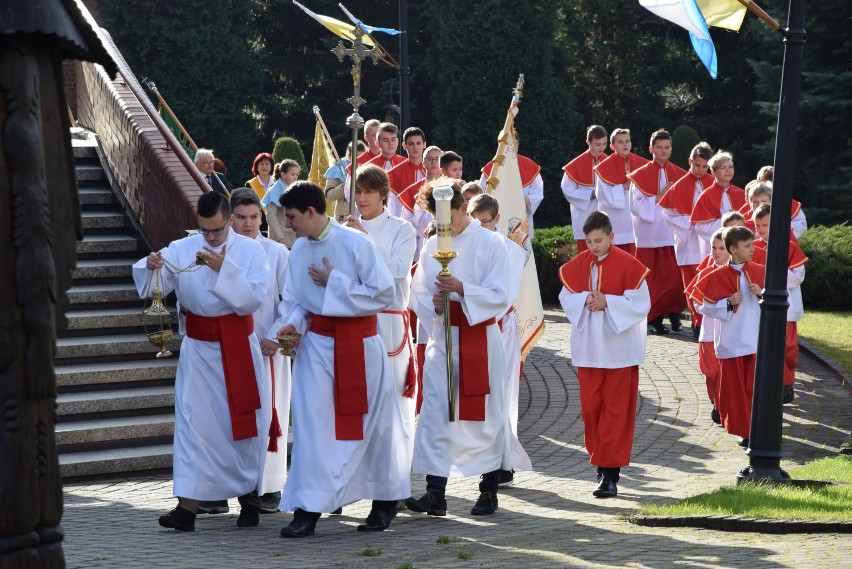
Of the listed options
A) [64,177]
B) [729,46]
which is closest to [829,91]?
[729,46]

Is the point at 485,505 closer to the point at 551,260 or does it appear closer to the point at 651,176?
the point at 651,176

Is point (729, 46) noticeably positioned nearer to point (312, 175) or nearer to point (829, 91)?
point (829, 91)

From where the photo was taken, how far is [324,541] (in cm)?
850

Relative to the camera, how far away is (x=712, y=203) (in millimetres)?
17109

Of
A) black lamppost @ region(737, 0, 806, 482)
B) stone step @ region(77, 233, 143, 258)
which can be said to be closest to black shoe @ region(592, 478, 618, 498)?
black lamppost @ region(737, 0, 806, 482)

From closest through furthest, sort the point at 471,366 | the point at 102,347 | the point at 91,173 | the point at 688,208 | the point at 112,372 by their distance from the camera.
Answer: the point at 471,366, the point at 112,372, the point at 102,347, the point at 91,173, the point at 688,208

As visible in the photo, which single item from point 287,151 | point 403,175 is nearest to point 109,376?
point 403,175

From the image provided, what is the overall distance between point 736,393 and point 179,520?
17.1 feet

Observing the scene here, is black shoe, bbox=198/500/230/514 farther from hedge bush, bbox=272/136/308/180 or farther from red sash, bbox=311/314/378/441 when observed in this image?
hedge bush, bbox=272/136/308/180

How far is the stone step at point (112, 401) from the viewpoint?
1152 cm

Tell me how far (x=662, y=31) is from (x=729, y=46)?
170cm

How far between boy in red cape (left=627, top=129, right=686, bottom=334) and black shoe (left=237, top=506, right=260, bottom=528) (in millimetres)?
9756

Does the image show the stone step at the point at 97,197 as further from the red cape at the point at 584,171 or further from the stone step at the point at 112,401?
the red cape at the point at 584,171

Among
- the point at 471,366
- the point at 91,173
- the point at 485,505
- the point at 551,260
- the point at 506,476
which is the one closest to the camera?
the point at 485,505
